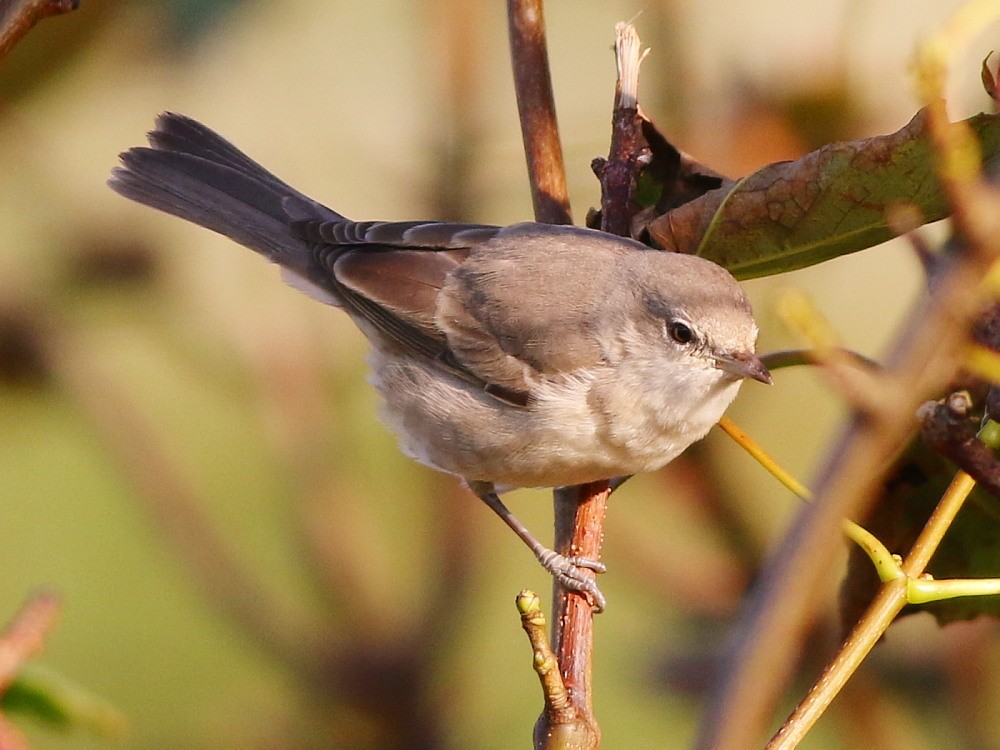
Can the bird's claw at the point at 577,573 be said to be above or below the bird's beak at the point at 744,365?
below

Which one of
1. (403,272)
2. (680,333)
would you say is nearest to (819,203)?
(680,333)

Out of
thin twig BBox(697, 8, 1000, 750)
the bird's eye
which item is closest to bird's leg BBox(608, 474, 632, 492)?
the bird's eye

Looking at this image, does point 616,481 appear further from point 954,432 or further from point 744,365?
point 954,432

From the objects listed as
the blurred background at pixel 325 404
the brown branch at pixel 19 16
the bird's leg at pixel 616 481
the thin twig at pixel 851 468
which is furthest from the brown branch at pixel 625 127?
the thin twig at pixel 851 468

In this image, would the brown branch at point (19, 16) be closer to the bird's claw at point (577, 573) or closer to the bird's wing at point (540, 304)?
the bird's wing at point (540, 304)

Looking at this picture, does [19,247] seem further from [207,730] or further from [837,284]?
[837,284]
